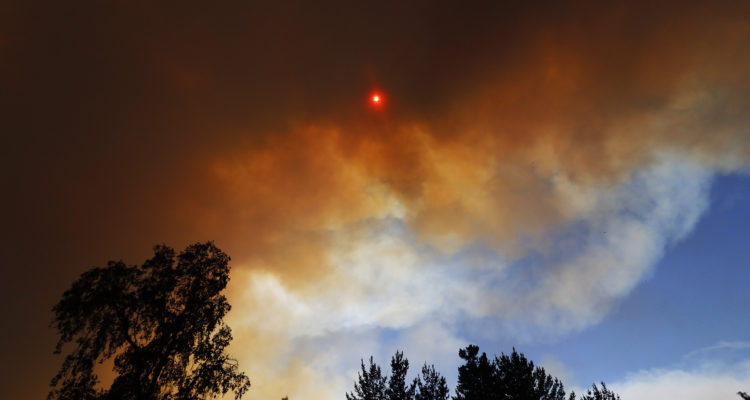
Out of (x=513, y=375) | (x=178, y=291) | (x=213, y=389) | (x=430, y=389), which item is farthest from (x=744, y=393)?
(x=178, y=291)

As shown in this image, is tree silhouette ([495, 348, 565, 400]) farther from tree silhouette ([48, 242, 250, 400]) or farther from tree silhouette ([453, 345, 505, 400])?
tree silhouette ([48, 242, 250, 400])

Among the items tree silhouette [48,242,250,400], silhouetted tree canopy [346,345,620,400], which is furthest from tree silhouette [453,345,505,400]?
tree silhouette [48,242,250,400]

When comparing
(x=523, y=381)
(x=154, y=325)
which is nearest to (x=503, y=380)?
(x=523, y=381)

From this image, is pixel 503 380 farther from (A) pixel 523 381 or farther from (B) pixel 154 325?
(B) pixel 154 325

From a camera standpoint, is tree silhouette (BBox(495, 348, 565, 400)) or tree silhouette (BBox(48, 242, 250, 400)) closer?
tree silhouette (BBox(48, 242, 250, 400))

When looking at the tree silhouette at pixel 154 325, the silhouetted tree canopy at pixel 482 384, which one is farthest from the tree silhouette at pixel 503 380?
the tree silhouette at pixel 154 325

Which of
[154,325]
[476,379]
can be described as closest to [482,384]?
[476,379]

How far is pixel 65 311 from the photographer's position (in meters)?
19.0

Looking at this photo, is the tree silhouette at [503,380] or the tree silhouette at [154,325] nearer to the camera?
the tree silhouette at [154,325]

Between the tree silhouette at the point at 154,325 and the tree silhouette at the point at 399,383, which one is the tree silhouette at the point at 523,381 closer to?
the tree silhouette at the point at 399,383

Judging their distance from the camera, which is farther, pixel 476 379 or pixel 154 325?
pixel 476 379

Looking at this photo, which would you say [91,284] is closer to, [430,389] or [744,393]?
[430,389]

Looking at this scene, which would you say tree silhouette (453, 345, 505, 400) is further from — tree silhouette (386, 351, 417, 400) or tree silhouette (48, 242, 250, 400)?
tree silhouette (48, 242, 250, 400)

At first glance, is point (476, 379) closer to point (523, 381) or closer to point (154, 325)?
point (523, 381)
